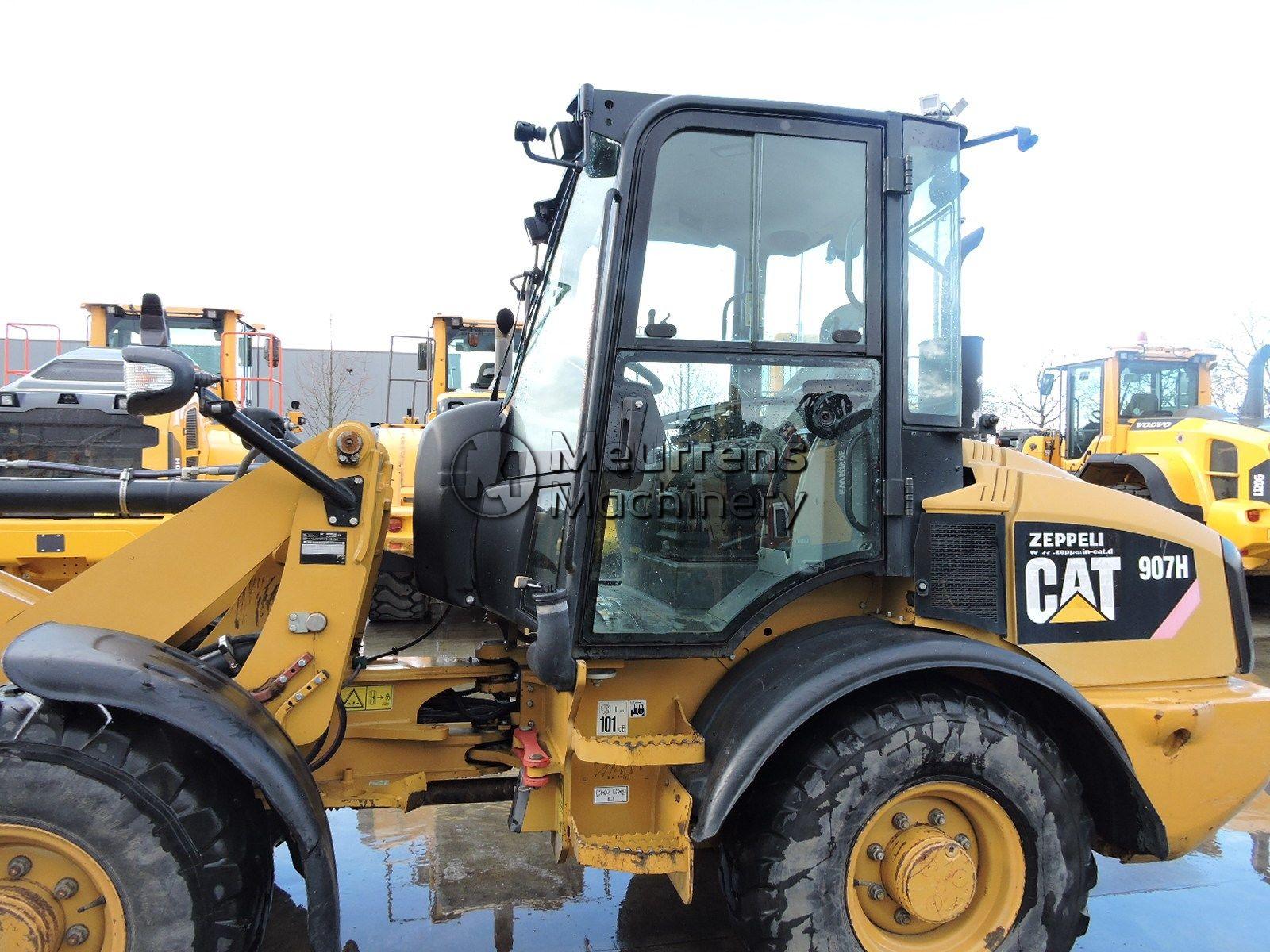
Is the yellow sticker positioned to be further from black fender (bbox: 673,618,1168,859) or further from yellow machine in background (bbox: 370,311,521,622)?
black fender (bbox: 673,618,1168,859)

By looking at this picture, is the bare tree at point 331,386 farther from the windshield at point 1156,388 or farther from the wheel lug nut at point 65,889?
the wheel lug nut at point 65,889

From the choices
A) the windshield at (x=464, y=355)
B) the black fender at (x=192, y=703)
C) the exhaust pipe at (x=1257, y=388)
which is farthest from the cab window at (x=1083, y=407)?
the black fender at (x=192, y=703)

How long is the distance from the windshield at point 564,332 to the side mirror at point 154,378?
1.05 meters

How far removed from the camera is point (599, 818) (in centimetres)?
280

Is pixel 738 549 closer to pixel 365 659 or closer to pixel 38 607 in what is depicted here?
pixel 365 659

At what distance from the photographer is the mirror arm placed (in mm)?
2391

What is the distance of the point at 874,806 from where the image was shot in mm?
2607

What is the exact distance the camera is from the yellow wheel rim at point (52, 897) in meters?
2.21

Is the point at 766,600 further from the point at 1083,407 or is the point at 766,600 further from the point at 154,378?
the point at 1083,407

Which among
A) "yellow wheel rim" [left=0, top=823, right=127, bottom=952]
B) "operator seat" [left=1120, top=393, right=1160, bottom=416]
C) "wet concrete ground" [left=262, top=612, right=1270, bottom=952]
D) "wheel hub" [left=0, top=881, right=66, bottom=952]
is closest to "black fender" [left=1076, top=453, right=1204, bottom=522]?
"operator seat" [left=1120, top=393, right=1160, bottom=416]

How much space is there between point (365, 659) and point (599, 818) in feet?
3.42

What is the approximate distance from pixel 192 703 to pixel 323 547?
25.3 inches

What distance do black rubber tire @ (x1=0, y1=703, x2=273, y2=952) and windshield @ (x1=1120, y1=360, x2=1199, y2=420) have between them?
1182 cm

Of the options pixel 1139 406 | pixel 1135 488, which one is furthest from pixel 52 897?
pixel 1139 406
